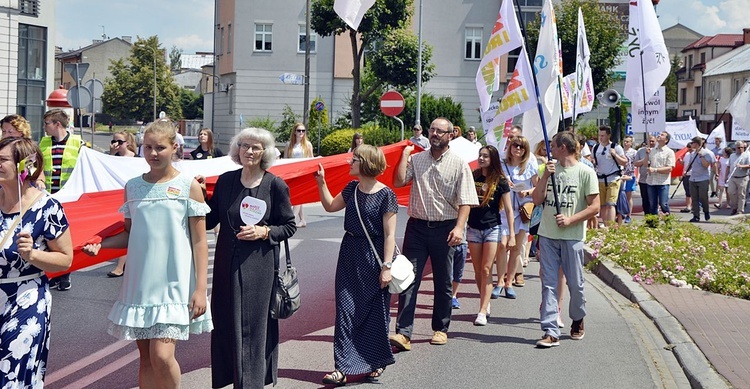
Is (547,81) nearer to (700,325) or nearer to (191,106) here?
(700,325)

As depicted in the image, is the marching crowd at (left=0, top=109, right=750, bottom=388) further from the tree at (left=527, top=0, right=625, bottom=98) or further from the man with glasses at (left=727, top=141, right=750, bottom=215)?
the tree at (left=527, top=0, right=625, bottom=98)

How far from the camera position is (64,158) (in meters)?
10.2

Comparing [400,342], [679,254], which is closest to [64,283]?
[400,342]

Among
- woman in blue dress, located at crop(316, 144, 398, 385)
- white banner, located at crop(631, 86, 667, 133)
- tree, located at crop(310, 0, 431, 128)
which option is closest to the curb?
woman in blue dress, located at crop(316, 144, 398, 385)

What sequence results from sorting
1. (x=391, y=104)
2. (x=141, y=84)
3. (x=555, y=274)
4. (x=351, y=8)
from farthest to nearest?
(x=141, y=84)
(x=391, y=104)
(x=351, y=8)
(x=555, y=274)

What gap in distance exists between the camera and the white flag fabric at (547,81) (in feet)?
38.0

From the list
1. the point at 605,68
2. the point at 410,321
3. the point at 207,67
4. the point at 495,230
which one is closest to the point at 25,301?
the point at 410,321

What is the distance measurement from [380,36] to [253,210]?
44.7 m

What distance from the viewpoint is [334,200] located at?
740 cm

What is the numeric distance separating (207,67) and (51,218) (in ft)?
354

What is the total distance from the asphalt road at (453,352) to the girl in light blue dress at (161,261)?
1461 millimetres

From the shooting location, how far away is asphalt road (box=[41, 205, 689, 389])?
732 centimetres

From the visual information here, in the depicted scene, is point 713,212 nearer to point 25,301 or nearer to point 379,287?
point 379,287

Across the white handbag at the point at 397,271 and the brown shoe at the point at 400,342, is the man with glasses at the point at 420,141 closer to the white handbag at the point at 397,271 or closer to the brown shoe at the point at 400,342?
the brown shoe at the point at 400,342
